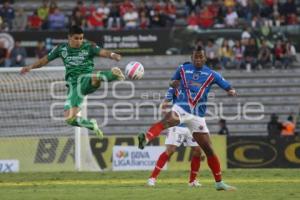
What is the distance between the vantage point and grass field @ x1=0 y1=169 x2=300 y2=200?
598 inches

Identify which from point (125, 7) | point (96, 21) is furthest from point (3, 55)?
point (125, 7)

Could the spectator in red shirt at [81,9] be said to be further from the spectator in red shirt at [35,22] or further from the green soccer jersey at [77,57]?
the green soccer jersey at [77,57]

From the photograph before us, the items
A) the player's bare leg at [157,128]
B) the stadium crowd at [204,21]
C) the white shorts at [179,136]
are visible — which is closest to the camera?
the player's bare leg at [157,128]

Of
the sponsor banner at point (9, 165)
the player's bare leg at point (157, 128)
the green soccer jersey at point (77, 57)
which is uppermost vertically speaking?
the green soccer jersey at point (77, 57)

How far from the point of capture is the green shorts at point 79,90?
1761 centimetres

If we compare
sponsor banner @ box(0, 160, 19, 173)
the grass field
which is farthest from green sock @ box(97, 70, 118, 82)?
sponsor banner @ box(0, 160, 19, 173)

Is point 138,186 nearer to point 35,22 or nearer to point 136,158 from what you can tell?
point 136,158

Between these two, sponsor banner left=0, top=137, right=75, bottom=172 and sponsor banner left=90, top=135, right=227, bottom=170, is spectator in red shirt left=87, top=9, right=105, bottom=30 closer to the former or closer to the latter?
sponsor banner left=90, top=135, right=227, bottom=170

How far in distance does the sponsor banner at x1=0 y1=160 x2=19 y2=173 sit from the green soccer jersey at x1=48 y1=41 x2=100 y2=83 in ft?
29.6

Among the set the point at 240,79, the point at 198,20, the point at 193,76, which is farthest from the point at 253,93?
the point at 193,76

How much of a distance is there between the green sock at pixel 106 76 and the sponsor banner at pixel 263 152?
34.1 feet

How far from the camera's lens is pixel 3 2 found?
35.7 metres

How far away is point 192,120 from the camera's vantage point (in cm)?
1638

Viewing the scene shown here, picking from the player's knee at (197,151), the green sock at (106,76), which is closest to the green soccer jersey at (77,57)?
the green sock at (106,76)
